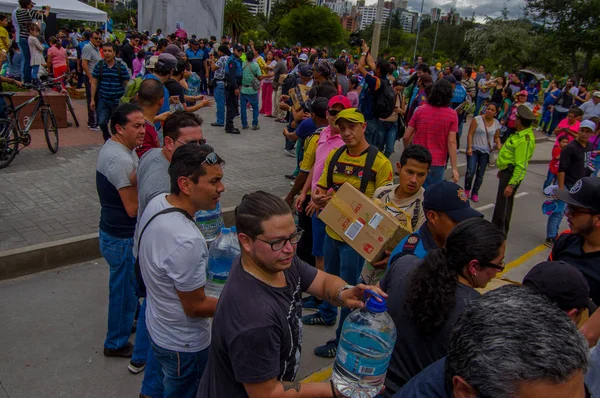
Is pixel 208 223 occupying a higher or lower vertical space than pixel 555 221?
higher

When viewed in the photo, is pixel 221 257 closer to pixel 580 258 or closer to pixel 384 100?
pixel 580 258

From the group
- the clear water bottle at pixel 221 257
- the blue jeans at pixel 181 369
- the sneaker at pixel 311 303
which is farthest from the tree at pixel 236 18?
the blue jeans at pixel 181 369

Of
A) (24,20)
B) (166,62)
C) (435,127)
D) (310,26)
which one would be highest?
(310,26)

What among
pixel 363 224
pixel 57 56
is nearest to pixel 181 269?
pixel 363 224

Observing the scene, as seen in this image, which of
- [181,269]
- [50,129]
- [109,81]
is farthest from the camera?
[50,129]

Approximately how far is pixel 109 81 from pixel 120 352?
586 cm

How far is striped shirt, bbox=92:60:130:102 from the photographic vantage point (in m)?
8.50

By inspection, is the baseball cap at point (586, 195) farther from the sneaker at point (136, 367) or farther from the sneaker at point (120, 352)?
the sneaker at point (120, 352)

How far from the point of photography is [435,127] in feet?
21.4

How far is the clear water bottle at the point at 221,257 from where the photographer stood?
11.0 feet

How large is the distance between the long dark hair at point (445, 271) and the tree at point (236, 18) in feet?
146

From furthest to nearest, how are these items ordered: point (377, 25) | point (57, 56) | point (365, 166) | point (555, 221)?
1. point (377, 25)
2. point (57, 56)
3. point (555, 221)
4. point (365, 166)

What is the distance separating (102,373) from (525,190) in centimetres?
1000

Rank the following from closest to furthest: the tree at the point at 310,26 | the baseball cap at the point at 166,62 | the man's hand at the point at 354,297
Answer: the man's hand at the point at 354,297 < the baseball cap at the point at 166,62 < the tree at the point at 310,26
